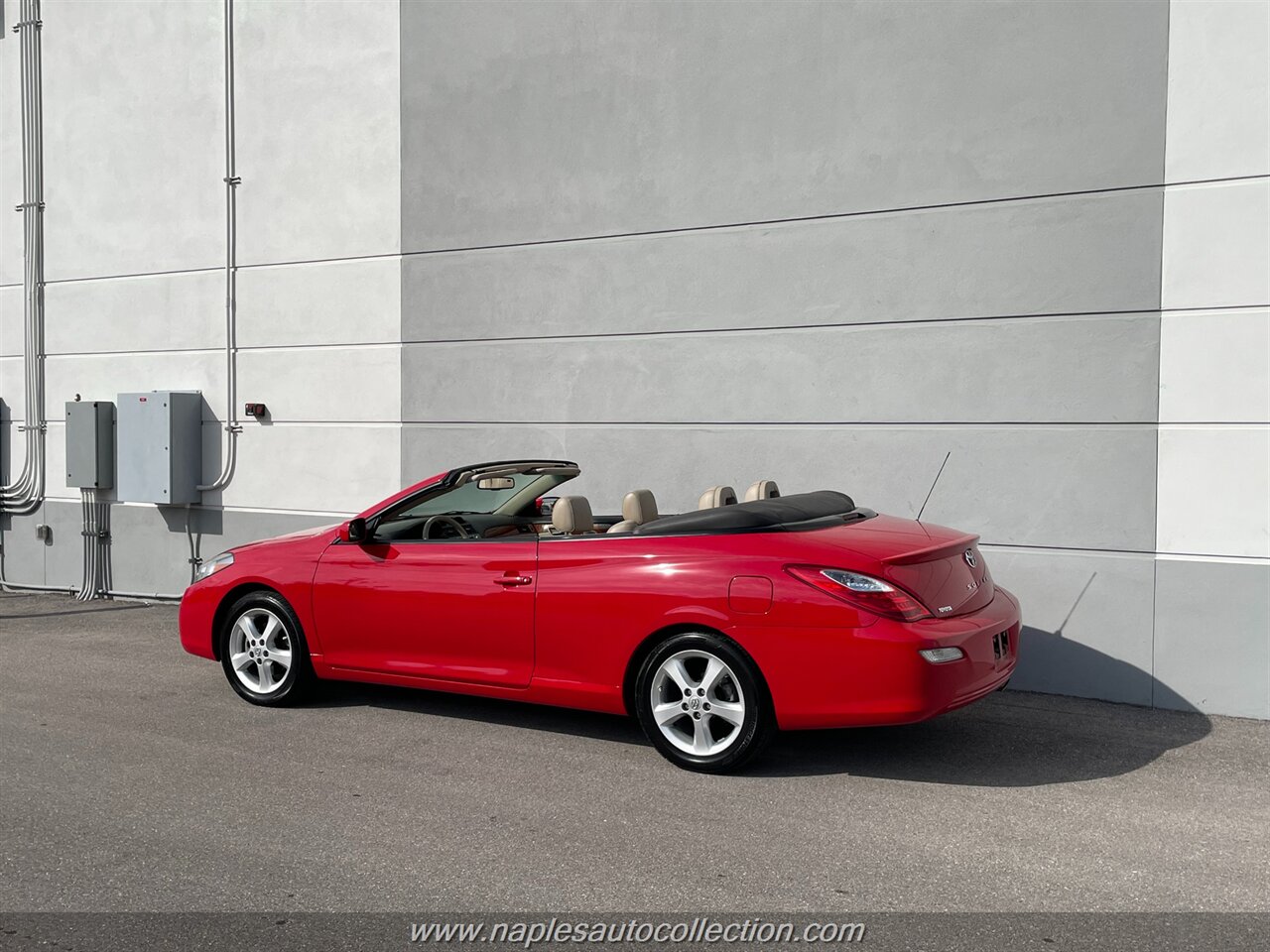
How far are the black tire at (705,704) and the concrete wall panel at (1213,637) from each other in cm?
309

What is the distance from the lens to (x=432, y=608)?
6.29 metres

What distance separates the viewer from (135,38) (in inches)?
447

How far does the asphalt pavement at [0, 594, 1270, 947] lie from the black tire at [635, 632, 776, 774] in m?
0.11

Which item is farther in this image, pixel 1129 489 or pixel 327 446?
pixel 327 446

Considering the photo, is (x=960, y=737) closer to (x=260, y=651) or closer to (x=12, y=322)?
(x=260, y=651)

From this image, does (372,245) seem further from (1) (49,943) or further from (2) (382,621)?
(1) (49,943)

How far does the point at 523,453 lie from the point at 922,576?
474 cm

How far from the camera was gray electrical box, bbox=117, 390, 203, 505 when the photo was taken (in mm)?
10930

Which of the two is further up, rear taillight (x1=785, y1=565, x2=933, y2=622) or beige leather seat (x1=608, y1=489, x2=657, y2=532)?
beige leather seat (x1=608, y1=489, x2=657, y2=532)

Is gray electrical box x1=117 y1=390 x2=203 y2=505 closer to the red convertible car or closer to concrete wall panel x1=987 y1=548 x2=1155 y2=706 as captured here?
the red convertible car

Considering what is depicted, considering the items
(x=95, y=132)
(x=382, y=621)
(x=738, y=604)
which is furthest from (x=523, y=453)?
(x=95, y=132)

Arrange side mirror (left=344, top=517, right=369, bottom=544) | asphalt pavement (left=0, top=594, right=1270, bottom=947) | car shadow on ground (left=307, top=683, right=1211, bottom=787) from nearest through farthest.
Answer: asphalt pavement (left=0, top=594, right=1270, bottom=947) → car shadow on ground (left=307, top=683, right=1211, bottom=787) → side mirror (left=344, top=517, right=369, bottom=544)

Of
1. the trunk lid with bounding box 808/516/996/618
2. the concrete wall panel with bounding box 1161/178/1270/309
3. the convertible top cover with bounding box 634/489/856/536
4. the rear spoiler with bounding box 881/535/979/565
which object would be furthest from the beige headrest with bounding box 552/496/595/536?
the concrete wall panel with bounding box 1161/178/1270/309

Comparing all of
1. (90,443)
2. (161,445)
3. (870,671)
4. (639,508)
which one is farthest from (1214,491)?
(90,443)
